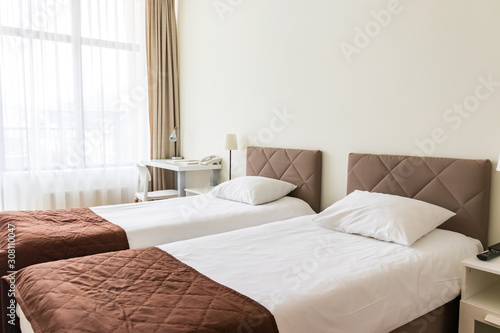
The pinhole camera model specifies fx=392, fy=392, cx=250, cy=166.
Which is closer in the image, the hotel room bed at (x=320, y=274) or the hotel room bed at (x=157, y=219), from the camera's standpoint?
the hotel room bed at (x=320, y=274)

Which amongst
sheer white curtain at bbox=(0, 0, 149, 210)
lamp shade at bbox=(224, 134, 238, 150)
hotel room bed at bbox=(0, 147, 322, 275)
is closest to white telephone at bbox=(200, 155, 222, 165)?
lamp shade at bbox=(224, 134, 238, 150)

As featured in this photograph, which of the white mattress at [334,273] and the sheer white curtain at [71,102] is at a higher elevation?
the sheer white curtain at [71,102]

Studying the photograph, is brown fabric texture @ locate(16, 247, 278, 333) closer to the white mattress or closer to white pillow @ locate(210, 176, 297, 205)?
the white mattress

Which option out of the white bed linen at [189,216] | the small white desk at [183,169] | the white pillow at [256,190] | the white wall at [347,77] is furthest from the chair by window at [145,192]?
the white pillow at [256,190]

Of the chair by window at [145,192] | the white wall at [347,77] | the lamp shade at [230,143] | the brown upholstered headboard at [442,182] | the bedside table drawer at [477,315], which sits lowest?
the bedside table drawer at [477,315]

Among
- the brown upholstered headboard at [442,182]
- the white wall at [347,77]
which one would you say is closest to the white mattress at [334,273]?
the brown upholstered headboard at [442,182]

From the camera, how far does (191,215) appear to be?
286 centimetres

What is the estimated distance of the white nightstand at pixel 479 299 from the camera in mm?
1841

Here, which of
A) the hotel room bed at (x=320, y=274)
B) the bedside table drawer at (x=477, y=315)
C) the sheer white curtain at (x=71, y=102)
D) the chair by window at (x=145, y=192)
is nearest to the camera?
the hotel room bed at (x=320, y=274)

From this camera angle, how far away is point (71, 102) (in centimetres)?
443

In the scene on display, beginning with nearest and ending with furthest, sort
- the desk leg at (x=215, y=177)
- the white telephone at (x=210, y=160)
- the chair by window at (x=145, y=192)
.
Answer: the chair by window at (x=145, y=192)
the white telephone at (x=210, y=160)
the desk leg at (x=215, y=177)

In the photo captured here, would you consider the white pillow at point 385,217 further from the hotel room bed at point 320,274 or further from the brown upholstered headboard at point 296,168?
the brown upholstered headboard at point 296,168

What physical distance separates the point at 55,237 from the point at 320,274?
61.9 inches

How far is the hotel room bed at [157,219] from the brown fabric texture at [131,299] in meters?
0.43
